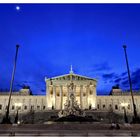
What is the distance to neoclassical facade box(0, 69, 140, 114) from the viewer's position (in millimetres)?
55481

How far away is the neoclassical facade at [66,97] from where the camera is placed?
55481 mm

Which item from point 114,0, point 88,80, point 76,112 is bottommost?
point 76,112

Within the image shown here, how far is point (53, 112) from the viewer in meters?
42.8

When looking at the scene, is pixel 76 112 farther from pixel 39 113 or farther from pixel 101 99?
pixel 101 99

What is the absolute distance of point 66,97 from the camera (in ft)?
185

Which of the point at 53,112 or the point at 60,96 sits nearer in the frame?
the point at 53,112

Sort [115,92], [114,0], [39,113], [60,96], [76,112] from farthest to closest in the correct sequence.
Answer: [115,92] < [60,96] < [39,113] < [76,112] < [114,0]

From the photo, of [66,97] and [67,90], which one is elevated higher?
[67,90]

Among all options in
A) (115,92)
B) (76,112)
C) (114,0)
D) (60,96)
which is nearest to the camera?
(114,0)

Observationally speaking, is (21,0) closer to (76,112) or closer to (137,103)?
(76,112)

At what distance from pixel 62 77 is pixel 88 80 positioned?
6183 millimetres

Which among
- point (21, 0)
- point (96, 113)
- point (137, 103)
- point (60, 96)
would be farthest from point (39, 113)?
point (21, 0)

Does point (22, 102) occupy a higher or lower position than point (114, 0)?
higher

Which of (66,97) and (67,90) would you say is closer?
(67,90)
